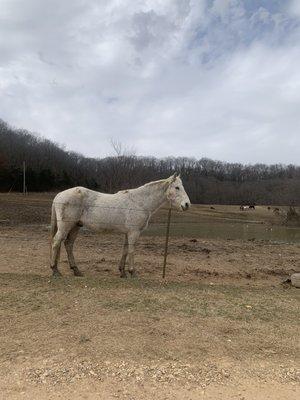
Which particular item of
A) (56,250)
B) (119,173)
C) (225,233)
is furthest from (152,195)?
(119,173)

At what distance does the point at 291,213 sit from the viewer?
54.8m

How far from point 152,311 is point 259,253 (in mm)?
11233

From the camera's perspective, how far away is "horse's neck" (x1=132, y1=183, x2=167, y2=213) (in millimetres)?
10586

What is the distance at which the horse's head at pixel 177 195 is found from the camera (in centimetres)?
1030

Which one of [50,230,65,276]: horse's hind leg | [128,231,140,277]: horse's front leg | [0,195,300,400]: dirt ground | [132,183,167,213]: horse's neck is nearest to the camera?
[0,195,300,400]: dirt ground

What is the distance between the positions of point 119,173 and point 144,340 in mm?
94738

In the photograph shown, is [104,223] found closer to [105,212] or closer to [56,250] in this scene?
[105,212]

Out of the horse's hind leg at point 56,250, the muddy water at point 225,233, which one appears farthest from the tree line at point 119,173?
the horse's hind leg at point 56,250

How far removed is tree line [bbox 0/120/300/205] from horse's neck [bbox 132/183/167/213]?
2753 inches

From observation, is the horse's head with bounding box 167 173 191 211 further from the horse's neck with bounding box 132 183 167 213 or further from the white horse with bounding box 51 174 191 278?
the horse's neck with bounding box 132 183 167 213

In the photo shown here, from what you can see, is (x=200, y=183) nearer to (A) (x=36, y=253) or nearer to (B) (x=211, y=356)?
(A) (x=36, y=253)

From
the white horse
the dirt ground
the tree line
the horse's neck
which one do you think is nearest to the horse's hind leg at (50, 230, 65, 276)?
the white horse

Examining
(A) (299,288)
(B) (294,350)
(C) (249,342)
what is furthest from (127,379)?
(A) (299,288)

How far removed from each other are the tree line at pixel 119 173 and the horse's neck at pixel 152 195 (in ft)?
229
